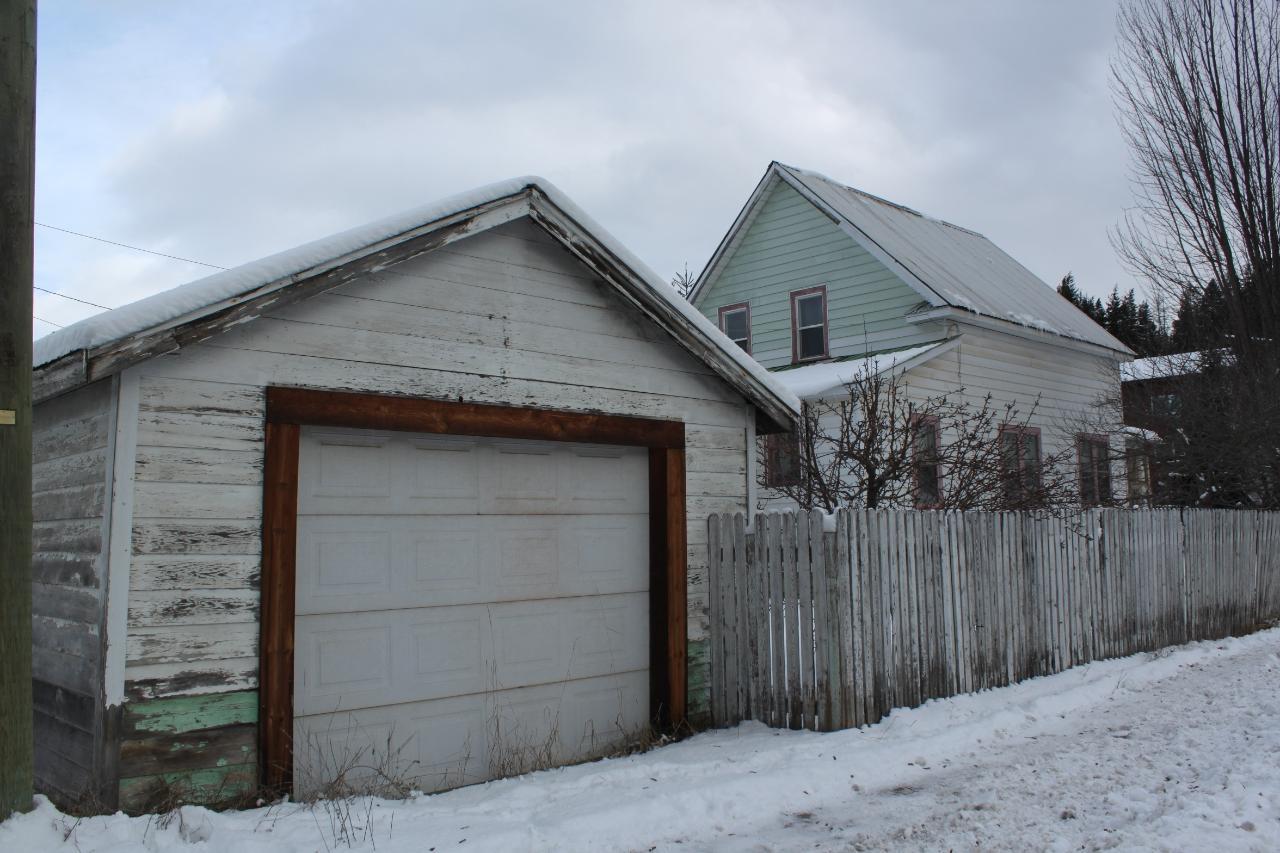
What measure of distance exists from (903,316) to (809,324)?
2.25 meters

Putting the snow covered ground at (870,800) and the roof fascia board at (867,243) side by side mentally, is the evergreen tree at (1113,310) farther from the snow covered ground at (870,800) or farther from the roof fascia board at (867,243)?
the snow covered ground at (870,800)

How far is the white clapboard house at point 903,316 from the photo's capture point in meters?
17.2

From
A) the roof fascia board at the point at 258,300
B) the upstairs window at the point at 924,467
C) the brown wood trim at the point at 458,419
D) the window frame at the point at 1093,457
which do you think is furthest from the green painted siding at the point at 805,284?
the roof fascia board at the point at 258,300

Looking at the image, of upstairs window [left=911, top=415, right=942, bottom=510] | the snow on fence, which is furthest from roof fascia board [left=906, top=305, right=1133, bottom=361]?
the snow on fence

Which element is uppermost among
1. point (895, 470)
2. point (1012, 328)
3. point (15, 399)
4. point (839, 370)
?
point (1012, 328)

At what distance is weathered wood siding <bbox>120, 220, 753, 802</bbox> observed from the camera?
518cm

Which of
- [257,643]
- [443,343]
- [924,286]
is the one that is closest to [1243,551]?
[924,286]

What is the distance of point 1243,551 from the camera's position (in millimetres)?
13414

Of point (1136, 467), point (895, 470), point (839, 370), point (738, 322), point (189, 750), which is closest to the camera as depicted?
point (189, 750)

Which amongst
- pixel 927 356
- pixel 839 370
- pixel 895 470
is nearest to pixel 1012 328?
pixel 927 356

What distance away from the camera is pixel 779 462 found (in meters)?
13.7

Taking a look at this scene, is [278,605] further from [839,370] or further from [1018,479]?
[839,370]

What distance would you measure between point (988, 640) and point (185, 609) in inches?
262

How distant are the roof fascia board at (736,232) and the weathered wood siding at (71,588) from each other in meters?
15.7
